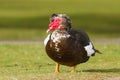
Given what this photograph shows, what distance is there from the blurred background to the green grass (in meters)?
9.44

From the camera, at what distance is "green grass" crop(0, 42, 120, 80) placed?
12.3 metres

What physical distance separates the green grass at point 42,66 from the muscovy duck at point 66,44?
0.36 m

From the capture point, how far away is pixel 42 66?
15.6m

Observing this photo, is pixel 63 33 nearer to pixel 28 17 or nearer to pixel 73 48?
pixel 73 48

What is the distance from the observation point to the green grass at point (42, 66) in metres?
12.3

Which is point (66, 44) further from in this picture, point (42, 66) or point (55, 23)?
point (42, 66)

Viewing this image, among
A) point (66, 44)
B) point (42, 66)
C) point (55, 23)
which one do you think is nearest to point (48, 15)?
point (42, 66)

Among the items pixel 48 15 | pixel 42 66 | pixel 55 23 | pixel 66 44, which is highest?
pixel 55 23

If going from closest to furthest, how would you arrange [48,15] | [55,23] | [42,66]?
[55,23] → [42,66] → [48,15]

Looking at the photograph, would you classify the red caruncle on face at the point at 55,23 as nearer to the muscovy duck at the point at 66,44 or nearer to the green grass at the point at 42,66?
the muscovy duck at the point at 66,44

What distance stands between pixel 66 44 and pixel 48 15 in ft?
76.2

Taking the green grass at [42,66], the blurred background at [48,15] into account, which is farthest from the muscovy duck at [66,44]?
the blurred background at [48,15]

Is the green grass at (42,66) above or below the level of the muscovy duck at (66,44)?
below

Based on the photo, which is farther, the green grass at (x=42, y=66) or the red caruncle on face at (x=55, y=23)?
the red caruncle on face at (x=55, y=23)
